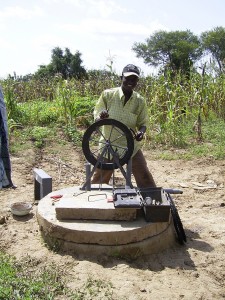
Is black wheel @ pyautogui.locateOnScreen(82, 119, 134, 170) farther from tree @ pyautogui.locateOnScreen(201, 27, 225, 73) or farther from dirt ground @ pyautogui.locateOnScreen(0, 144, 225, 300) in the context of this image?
tree @ pyautogui.locateOnScreen(201, 27, 225, 73)

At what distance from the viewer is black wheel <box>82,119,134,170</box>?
3859 mm

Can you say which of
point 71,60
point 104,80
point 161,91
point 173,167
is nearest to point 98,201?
point 173,167

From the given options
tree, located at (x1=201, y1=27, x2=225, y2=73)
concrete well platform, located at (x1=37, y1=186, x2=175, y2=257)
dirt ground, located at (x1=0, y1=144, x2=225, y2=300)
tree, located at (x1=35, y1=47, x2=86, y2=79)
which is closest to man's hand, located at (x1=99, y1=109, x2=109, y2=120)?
concrete well platform, located at (x1=37, y1=186, x2=175, y2=257)

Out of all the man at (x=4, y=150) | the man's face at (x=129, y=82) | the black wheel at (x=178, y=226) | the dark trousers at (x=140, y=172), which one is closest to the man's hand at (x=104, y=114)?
the man's face at (x=129, y=82)

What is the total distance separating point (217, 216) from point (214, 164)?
2.49m

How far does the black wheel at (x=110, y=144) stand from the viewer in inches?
152

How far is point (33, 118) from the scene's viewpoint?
33.2 ft

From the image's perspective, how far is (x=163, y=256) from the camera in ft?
11.6

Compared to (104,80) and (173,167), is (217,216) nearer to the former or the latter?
(173,167)

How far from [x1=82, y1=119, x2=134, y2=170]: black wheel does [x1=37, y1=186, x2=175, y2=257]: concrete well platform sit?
409mm

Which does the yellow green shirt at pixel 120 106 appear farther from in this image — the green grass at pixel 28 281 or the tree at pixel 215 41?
the tree at pixel 215 41

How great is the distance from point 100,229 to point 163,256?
65cm

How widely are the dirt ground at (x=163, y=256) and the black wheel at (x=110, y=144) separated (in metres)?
0.96

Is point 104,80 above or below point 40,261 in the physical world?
above
